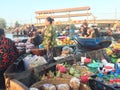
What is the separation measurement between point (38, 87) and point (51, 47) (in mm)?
3775

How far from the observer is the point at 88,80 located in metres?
4.84

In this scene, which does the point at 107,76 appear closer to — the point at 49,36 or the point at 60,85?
the point at 60,85

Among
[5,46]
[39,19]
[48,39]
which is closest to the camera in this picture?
[5,46]

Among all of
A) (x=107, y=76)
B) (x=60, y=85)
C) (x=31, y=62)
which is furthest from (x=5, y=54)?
(x=107, y=76)

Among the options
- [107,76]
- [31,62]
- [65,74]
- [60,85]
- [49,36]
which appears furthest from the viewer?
[49,36]

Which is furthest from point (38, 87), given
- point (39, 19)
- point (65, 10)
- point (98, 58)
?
point (65, 10)

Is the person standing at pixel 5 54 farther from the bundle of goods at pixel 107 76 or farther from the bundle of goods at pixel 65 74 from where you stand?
the bundle of goods at pixel 107 76

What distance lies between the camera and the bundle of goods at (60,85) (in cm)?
438

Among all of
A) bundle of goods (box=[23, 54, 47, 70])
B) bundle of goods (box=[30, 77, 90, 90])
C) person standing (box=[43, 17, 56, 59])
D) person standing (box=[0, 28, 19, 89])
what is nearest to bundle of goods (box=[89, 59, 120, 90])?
bundle of goods (box=[30, 77, 90, 90])

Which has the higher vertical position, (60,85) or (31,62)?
(31,62)

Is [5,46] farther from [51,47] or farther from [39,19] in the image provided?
[39,19]

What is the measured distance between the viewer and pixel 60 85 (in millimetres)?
4426

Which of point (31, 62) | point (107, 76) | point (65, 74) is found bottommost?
point (107, 76)

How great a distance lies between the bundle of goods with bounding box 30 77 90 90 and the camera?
4.38 metres
